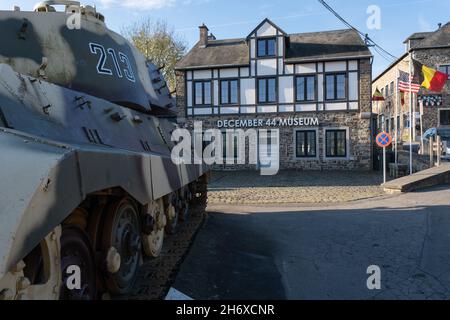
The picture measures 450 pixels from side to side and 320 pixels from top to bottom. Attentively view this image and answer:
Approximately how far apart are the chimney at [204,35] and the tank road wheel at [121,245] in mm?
22345

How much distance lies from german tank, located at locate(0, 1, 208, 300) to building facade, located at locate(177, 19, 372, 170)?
1653cm

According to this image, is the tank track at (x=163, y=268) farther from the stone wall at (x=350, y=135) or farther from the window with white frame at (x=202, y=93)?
the window with white frame at (x=202, y=93)

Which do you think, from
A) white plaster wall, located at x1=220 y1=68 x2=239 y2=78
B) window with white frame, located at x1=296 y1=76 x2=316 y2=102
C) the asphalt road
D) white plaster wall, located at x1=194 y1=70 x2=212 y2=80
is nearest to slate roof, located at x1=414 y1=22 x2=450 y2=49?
window with white frame, located at x1=296 y1=76 x2=316 y2=102

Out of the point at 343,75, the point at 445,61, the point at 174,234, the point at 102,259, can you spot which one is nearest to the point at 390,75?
the point at 445,61

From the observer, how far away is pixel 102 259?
351 cm

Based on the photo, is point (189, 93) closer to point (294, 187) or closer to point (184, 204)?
point (294, 187)

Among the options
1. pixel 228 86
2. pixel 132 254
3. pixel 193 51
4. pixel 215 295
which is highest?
pixel 193 51

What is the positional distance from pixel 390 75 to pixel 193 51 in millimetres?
24310

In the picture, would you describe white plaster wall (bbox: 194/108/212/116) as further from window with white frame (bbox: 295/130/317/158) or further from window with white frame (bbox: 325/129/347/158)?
window with white frame (bbox: 325/129/347/158)

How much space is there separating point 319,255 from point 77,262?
4.09 m

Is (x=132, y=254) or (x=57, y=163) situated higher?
(x=57, y=163)

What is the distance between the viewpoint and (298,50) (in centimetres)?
2308
